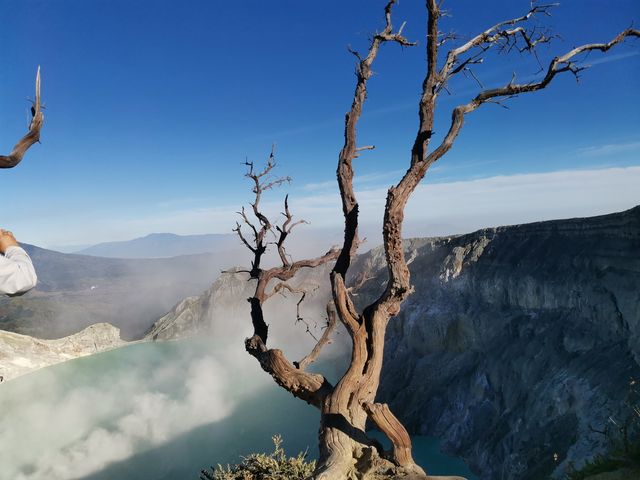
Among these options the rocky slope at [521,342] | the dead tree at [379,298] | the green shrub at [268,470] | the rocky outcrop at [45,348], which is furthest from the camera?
the rocky outcrop at [45,348]

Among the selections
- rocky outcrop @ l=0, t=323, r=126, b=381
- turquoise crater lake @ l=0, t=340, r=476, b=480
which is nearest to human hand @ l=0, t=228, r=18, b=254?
turquoise crater lake @ l=0, t=340, r=476, b=480

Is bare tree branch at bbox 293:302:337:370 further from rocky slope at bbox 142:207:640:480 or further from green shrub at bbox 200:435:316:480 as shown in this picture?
green shrub at bbox 200:435:316:480

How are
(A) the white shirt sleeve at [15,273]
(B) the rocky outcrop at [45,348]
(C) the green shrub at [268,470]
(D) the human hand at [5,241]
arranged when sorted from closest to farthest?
(A) the white shirt sleeve at [15,273]
(D) the human hand at [5,241]
(C) the green shrub at [268,470]
(B) the rocky outcrop at [45,348]

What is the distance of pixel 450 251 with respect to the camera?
1478 inches

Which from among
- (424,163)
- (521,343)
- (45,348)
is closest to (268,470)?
(424,163)

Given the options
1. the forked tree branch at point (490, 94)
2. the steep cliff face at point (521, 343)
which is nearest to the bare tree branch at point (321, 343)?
the forked tree branch at point (490, 94)

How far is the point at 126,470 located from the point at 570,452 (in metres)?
26.8

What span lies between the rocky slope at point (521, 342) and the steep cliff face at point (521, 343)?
75 mm

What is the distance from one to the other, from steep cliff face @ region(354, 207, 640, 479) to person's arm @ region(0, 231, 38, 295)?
12.1 metres

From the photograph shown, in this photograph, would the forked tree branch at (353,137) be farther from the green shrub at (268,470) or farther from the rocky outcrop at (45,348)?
the rocky outcrop at (45,348)

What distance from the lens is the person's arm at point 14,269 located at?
9.57 feet

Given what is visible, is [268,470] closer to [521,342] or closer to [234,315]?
[521,342]

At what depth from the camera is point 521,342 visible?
26.9 metres

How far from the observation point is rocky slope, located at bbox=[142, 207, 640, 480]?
20.2 meters
